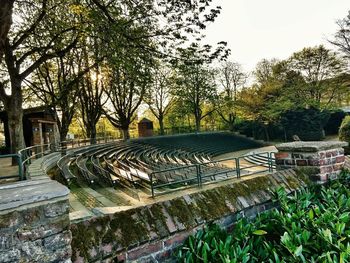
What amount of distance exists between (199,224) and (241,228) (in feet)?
1.13

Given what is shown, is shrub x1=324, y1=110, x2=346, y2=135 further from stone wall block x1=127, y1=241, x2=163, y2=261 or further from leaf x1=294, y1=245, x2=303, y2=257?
stone wall block x1=127, y1=241, x2=163, y2=261

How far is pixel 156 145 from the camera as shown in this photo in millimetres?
27516

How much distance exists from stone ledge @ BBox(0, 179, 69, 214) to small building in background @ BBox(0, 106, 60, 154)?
61.1ft

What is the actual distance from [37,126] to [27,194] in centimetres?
1943

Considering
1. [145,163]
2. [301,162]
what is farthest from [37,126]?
[301,162]

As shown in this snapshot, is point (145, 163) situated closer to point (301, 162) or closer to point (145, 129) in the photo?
point (301, 162)

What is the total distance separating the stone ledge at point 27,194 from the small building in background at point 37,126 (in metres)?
18.6

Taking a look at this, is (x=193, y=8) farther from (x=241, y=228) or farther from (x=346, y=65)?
(x=346, y=65)

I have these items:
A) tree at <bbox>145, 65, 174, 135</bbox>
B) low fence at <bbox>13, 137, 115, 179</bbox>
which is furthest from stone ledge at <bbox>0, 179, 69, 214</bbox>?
tree at <bbox>145, 65, 174, 135</bbox>

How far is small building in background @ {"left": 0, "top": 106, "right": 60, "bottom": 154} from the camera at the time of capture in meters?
18.8

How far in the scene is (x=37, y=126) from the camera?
62.2ft

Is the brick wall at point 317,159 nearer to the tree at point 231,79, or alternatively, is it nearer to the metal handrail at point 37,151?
the metal handrail at point 37,151

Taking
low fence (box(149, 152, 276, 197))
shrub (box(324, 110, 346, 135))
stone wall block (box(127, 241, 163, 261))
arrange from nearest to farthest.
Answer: stone wall block (box(127, 241, 163, 261)) < low fence (box(149, 152, 276, 197)) < shrub (box(324, 110, 346, 135))

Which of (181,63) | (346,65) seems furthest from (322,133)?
(181,63)
